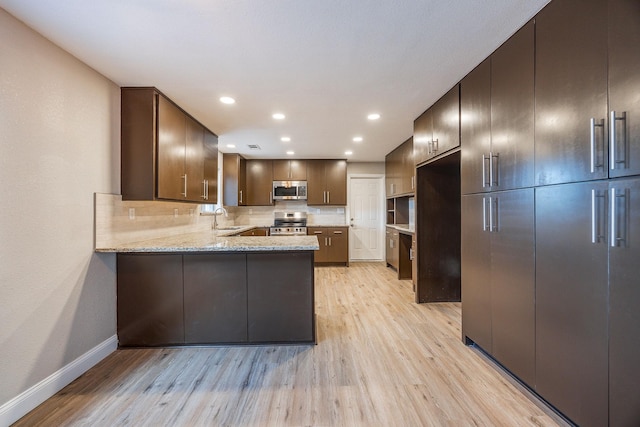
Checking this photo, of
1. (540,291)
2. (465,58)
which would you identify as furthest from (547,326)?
(465,58)

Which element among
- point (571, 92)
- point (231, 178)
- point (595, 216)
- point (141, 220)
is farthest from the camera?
point (231, 178)

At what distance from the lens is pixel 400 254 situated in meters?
4.76

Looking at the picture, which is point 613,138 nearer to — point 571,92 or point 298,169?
point 571,92

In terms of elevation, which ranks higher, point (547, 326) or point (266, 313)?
point (547, 326)

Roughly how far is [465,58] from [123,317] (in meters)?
3.59

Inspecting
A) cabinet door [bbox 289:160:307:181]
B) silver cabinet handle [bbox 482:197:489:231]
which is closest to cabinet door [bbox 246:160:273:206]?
cabinet door [bbox 289:160:307:181]

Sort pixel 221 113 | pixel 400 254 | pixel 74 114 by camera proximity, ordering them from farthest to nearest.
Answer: pixel 400 254
pixel 221 113
pixel 74 114

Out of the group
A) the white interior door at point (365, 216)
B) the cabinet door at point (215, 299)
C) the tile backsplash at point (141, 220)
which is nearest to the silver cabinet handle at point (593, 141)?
the cabinet door at point (215, 299)

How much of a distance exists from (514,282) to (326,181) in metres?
4.41

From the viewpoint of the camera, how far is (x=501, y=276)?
1.98m

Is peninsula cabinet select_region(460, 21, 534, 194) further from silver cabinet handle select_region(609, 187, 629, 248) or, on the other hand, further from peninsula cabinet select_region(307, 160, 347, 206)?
peninsula cabinet select_region(307, 160, 347, 206)

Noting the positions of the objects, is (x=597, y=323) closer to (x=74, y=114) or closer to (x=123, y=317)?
(x=123, y=317)

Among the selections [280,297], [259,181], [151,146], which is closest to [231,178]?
[259,181]

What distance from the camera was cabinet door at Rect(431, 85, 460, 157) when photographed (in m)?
2.52
